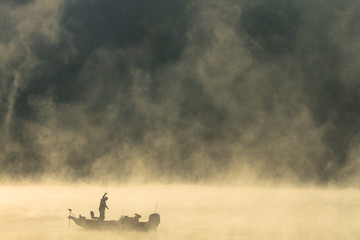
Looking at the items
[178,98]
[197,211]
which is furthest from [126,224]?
[178,98]

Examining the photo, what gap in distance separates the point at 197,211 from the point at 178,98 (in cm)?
4356

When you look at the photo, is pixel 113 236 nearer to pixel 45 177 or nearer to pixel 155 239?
pixel 155 239

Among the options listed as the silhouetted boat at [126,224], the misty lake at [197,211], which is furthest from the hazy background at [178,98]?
the silhouetted boat at [126,224]

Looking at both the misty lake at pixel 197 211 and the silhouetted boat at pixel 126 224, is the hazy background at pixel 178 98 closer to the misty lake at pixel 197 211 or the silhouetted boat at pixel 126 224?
the misty lake at pixel 197 211

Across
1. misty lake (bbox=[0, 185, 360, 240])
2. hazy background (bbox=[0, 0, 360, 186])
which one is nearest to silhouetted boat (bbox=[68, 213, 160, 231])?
misty lake (bbox=[0, 185, 360, 240])

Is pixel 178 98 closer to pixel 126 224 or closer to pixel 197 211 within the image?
pixel 197 211

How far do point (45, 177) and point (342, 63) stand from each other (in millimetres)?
57212

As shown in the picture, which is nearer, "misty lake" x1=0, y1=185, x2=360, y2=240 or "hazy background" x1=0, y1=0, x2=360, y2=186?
"misty lake" x1=0, y1=185, x2=360, y2=240

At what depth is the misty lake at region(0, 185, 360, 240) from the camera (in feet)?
→ 208

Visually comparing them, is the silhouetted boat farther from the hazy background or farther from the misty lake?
the hazy background

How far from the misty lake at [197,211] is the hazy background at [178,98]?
14.7 feet

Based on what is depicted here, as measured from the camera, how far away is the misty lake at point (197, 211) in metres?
63.3

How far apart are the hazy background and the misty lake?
447cm

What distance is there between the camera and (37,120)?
126 metres
